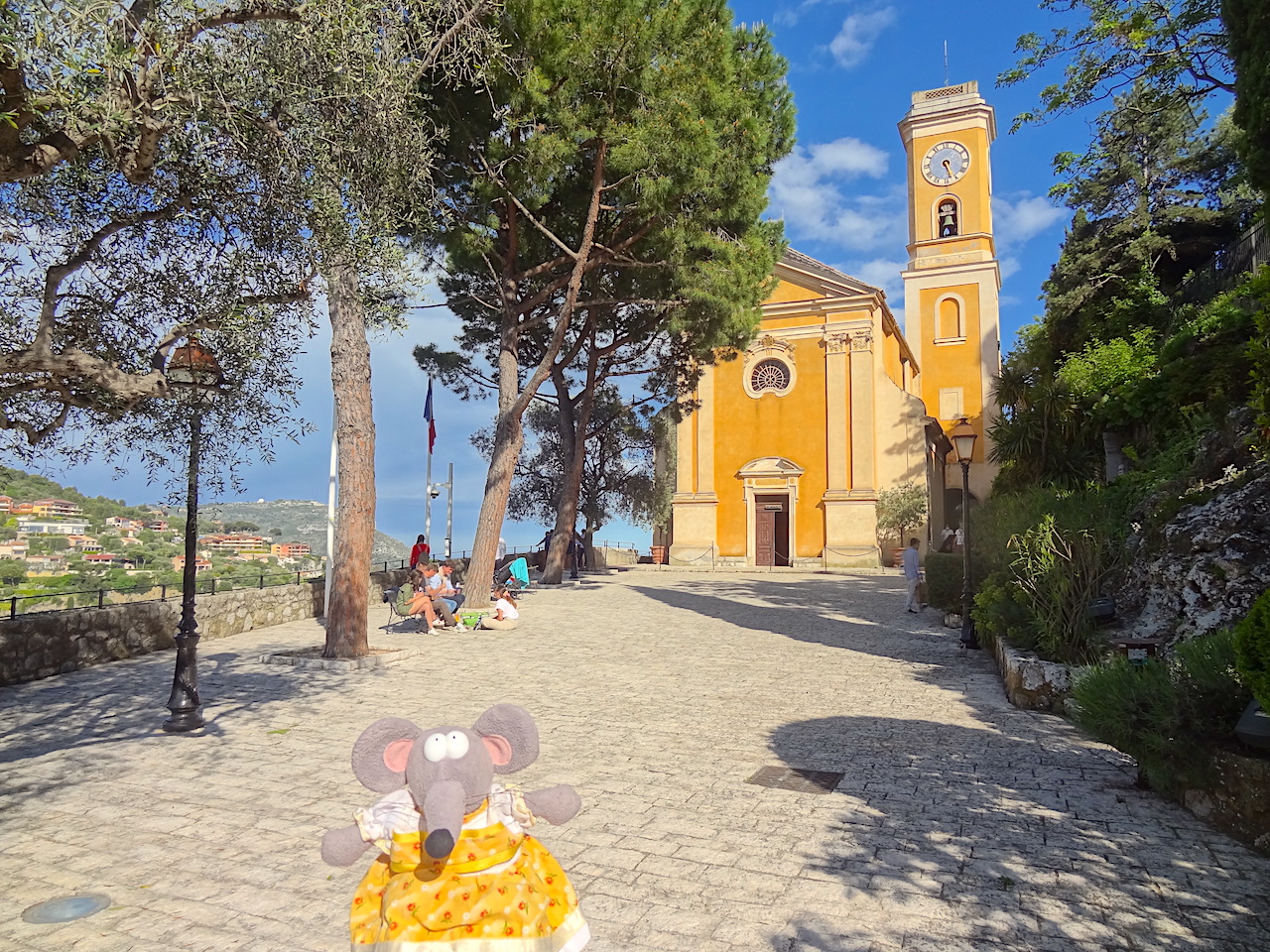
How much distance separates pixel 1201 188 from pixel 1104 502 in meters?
17.7

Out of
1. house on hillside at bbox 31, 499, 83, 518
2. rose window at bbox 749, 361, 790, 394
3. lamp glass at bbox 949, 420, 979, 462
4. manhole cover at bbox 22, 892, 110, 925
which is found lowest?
manhole cover at bbox 22, 892, 110, 925

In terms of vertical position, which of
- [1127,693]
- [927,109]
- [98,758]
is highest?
[927,109]

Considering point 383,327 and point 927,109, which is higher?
point 927,109

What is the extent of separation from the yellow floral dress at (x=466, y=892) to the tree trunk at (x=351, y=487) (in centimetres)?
787

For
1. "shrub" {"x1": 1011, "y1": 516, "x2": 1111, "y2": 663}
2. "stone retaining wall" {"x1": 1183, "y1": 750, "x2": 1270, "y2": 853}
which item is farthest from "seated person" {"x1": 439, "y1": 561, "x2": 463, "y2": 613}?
"stone retaining wall" {"x1": 1183, "y1": 750, "x2": 1270, "y2": 853}

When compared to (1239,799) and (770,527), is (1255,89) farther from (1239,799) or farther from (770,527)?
(770,527)

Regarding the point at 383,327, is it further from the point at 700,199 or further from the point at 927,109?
the point at 927,109

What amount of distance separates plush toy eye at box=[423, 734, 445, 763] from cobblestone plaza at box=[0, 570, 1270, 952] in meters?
1.46

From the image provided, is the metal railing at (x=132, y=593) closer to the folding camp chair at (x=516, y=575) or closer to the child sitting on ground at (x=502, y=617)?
the child sitting on ground at (x=502, y=617)

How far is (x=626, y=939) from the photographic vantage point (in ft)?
10.3

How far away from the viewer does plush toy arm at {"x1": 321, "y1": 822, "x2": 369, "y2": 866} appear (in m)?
2.19

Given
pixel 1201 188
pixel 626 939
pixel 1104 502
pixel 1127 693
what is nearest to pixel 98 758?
pixel 626 939

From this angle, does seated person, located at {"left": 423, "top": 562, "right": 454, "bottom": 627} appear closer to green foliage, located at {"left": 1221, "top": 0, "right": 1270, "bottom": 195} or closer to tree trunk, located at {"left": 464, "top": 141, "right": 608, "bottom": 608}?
tree trunk, located at {"left": 464, "top": 141, "right": 608, "bottom": 608}

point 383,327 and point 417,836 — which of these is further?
point 383,327
